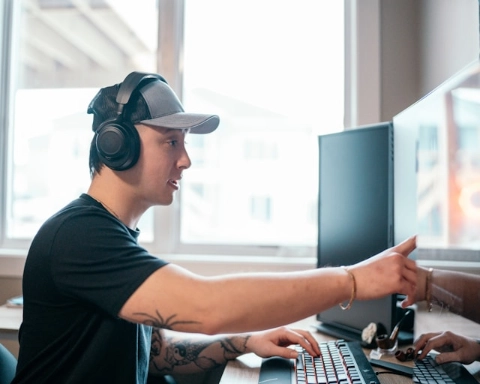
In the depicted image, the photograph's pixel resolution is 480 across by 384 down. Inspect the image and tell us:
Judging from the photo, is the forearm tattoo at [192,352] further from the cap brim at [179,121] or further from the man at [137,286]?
the cap brim at [179,121]

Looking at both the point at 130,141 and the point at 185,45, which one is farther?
the point at 185,45

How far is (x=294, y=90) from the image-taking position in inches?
89.0

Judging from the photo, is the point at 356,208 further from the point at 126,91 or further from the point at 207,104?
the point at 207,104

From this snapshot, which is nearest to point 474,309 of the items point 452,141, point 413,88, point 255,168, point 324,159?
point 452,141

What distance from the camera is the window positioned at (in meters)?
2.24

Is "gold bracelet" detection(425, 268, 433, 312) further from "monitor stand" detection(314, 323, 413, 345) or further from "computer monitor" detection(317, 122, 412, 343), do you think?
"monitor stand" detection(314, 323, 413, 345)

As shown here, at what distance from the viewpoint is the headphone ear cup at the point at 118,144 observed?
3.47ft

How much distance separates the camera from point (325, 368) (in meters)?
1.07

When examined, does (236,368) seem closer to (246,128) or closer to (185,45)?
(246,128)

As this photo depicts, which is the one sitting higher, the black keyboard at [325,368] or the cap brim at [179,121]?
the cap brim at [179,121]

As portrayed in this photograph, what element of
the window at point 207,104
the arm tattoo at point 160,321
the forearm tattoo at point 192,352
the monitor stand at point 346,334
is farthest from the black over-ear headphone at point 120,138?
the window at point 207,104

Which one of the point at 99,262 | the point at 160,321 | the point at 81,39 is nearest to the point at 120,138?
the point at 99,262

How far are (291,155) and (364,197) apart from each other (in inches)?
34.4

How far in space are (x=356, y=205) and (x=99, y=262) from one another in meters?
0.81
